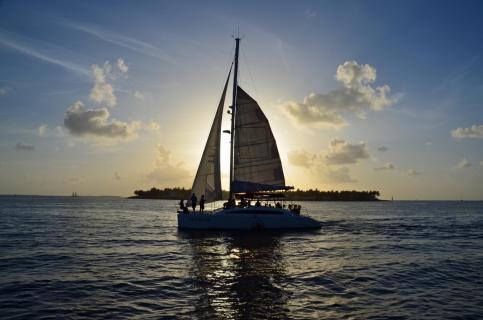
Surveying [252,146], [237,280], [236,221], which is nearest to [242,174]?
[252,146]

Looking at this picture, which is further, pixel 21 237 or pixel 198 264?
pixel 21 237

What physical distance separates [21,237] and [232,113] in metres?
21.7

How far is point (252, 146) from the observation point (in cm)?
3891

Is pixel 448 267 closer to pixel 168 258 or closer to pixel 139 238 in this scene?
pixel 168 258

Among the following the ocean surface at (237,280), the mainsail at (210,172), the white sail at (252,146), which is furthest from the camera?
the mainsail at (210,172)

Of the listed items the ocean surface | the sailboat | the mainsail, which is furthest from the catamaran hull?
the ocean surface

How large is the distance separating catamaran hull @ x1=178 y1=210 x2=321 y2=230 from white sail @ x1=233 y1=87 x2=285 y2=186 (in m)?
3.35

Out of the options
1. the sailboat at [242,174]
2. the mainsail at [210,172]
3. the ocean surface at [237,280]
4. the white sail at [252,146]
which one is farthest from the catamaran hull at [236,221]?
the ocean surface at [237,280]

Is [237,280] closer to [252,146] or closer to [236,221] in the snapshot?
[236,221]

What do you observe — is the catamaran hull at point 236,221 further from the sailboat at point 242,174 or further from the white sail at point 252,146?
the white sail at point 252,146

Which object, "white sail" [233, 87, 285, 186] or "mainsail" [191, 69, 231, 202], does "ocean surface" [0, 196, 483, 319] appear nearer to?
"mainsail" [191, 69, 231, 202]

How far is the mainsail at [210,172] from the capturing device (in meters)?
38.6

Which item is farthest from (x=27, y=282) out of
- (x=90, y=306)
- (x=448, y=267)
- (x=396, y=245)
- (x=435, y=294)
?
(x=396, y=245)

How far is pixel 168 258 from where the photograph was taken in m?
24.3
